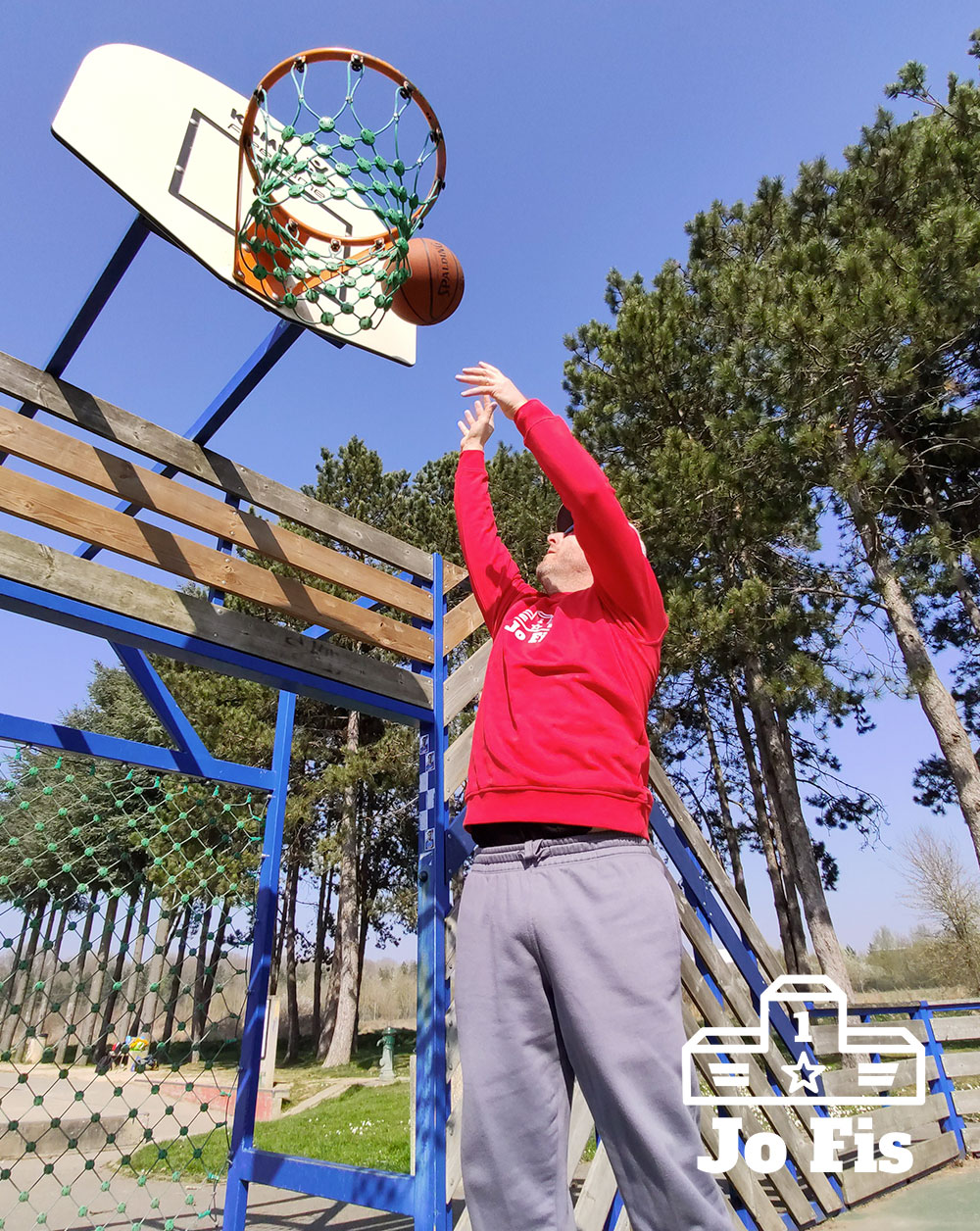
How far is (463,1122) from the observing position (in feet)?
4.32

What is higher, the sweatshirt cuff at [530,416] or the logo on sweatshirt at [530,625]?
the sweatshirt cuff at [530,416]

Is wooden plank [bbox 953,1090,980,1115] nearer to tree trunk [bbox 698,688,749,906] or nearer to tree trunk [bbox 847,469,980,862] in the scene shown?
tree trunk [bbox 847,469,980,862]

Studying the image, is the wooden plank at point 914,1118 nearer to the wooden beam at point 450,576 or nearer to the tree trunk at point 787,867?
the wooden beam at point 450,576

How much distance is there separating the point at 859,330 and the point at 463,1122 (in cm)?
1001

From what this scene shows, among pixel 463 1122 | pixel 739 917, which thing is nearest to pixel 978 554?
pixel 739 917

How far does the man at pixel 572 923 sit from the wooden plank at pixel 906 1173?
379 cm

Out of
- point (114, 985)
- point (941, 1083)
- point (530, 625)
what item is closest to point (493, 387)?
point (530, 625)

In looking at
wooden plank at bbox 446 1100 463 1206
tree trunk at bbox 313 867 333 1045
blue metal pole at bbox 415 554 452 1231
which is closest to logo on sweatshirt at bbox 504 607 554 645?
blue metal pole at bbox 415 554 452 1231

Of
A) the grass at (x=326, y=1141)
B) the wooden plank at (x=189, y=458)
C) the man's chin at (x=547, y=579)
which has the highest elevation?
the wooden plank at (x=189, y=458)

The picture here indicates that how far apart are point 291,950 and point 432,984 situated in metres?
19.9

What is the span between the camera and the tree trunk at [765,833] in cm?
1526

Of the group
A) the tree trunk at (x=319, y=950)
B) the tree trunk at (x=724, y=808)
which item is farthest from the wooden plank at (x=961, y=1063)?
the tree trunk at (x=319, y=950)

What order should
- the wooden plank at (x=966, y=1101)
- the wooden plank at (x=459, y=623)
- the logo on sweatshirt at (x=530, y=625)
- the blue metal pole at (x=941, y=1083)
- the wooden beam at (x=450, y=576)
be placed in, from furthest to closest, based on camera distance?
the wooden plank at (x=966, y=1101) < the blue metal pole at (x=941, y=1083) < the wooden beam at (x=450, y=576) < the wooden plank at (x=459, y=623) < the logo on sweatshirt at (x=530, y=625)

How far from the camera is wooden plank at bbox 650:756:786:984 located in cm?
348
